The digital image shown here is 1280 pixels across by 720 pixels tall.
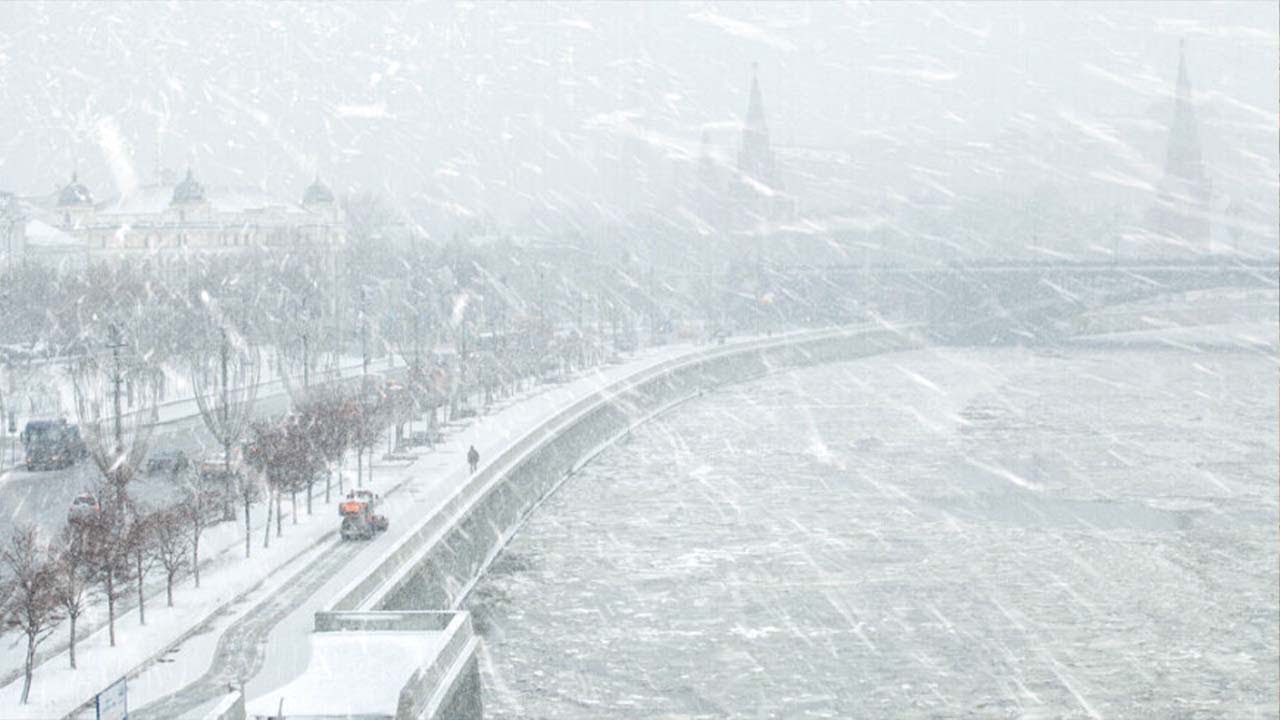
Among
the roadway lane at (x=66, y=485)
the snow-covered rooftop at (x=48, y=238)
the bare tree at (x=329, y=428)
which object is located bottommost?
the roadway lane at (x=66, y=485)

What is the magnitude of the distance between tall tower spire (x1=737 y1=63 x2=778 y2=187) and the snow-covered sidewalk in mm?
114477

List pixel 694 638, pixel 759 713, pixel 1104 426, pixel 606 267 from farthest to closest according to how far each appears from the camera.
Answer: pixel 606 267
pixel 1104 426
pixel 694 638
pixel 759 713

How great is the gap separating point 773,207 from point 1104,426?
316 ft

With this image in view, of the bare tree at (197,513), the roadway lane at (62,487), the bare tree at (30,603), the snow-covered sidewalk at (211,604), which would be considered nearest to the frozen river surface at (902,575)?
the snow-covered sidewalk at (211,604)

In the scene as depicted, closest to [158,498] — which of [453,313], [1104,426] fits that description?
[1104,426]

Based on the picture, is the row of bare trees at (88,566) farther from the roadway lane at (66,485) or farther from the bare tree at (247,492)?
the roadway lane at (66,485)

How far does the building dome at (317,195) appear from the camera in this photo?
114 meters

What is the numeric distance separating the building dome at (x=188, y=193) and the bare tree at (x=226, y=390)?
1591 inches

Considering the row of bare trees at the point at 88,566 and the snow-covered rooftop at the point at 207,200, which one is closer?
the row of bare trees at the point at 88,566

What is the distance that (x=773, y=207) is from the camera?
155 m

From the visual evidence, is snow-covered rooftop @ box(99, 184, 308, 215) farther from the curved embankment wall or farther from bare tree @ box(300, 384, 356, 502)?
bare tree @ box(300, 384, 356, 502)

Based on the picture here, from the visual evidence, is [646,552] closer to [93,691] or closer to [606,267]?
[93,691]

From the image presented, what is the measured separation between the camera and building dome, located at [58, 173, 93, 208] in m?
109

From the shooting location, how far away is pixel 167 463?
3941cm
